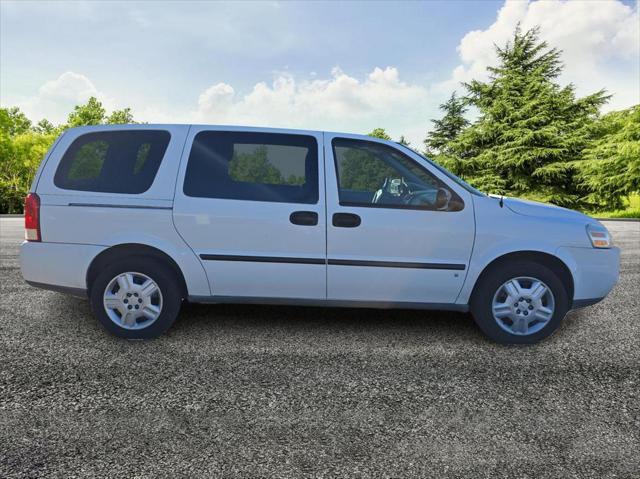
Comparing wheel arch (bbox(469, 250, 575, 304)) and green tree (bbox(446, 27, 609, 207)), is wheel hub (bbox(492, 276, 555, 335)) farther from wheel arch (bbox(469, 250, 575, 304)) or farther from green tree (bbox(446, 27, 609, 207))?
green tree (bbox(446, 27, 609, 207))

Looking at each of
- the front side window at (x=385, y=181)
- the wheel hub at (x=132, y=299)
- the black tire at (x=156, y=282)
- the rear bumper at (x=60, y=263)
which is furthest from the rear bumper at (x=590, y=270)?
the rear bumper at (x=60, y=263)

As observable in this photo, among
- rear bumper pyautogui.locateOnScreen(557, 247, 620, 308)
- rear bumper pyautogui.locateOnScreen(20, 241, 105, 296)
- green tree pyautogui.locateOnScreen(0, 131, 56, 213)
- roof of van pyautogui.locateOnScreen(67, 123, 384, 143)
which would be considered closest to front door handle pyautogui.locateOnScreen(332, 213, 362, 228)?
roof of van pyautogui.locateOnScreen(67, 123, 384, 143)

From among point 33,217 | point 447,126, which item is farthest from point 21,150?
point 33,217

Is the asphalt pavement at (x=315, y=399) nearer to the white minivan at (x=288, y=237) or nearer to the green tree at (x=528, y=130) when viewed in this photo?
the white minivan at (x=288, y=237)

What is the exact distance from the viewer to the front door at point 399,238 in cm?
374

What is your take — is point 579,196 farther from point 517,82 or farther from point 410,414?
point 410,414

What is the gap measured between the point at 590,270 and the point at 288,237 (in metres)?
2.55

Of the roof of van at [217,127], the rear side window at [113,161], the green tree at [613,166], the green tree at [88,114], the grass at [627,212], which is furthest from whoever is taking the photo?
the green tree at [88,114]

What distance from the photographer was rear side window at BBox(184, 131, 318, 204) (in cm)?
380

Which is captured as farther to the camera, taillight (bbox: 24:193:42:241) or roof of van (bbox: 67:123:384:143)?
roof of van (bbox: 67:123:384:143)

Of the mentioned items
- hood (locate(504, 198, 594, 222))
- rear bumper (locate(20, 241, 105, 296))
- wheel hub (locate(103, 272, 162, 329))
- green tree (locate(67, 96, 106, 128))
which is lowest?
wheel hub (locate(103, 272, 162, 329))

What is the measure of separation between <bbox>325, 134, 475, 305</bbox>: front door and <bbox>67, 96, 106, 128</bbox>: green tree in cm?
3856

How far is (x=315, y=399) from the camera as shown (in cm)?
286

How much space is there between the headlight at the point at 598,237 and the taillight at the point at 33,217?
459cm
